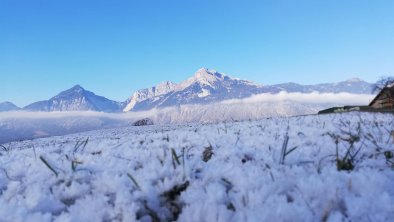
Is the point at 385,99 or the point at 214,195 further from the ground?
the point at 385,99

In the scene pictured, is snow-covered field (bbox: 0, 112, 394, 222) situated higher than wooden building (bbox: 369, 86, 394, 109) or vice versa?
wooden building (bbox: 369, 86, 394, 109)

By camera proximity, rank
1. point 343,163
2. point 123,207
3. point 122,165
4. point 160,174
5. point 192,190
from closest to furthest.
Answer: point 123,207, point 192,190, point 160,174, point 343,163, point 122,165

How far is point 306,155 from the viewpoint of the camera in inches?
150

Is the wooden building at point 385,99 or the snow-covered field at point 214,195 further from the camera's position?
the wooden building at point 385,99

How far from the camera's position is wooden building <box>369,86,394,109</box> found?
57.5m

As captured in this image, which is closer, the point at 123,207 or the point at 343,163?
the point at 123,207

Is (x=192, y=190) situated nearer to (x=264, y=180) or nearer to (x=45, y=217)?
(x=264, y=180)

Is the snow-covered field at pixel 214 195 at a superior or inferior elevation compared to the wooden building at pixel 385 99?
inferior

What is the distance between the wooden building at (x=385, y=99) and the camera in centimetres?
5749

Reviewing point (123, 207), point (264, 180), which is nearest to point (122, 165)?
point (123, 207)

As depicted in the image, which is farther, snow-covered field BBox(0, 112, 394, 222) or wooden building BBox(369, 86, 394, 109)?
wooden building BBox(369, 86, 394, 109)

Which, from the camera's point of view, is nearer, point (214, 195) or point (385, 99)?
point (214, 195)

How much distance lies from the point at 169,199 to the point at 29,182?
1.70 metres

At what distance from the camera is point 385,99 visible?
6056 centimetres
